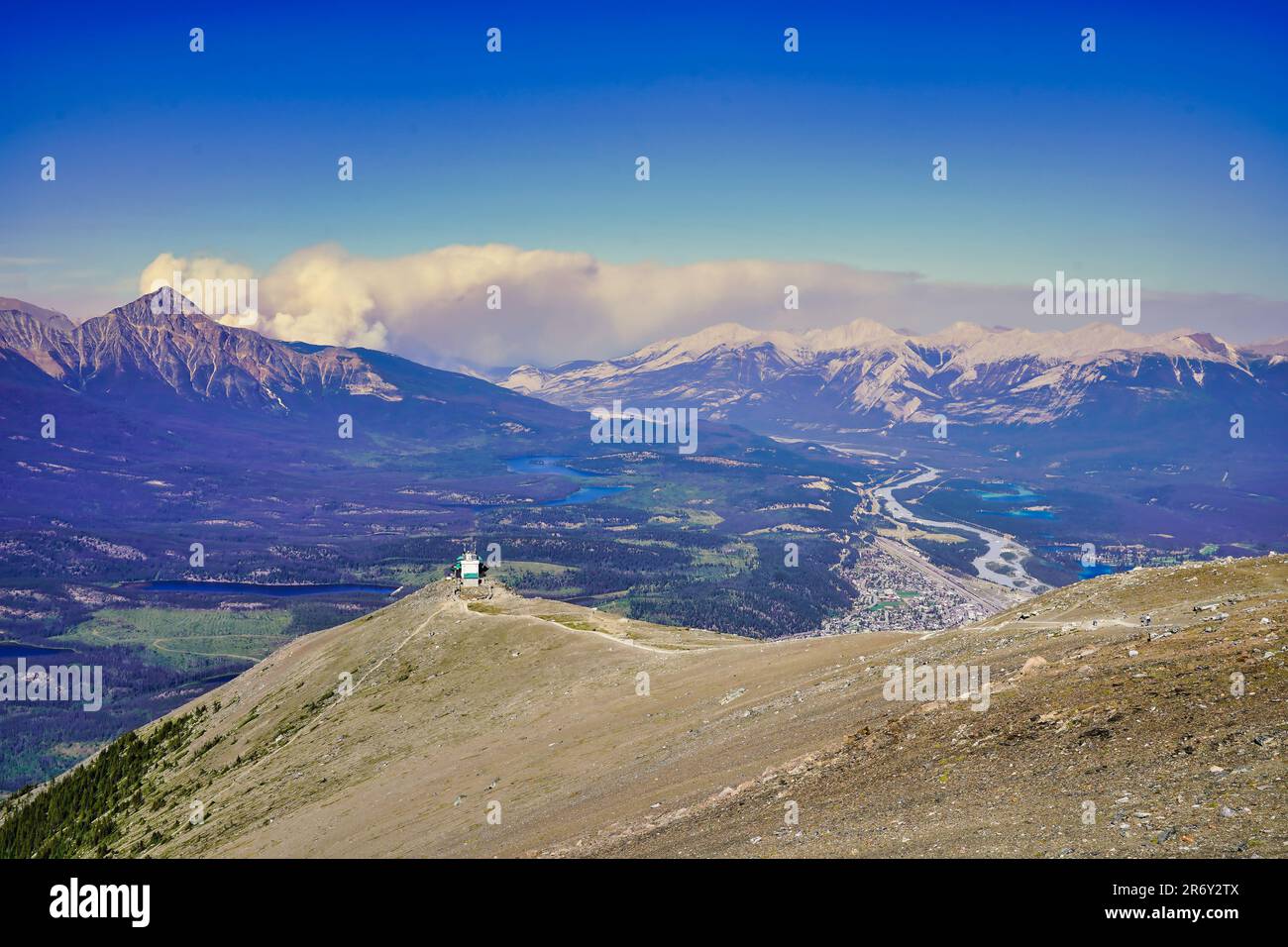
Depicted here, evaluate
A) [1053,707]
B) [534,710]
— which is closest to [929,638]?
[1053,707]

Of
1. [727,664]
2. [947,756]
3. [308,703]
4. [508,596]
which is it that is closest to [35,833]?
[308,703]

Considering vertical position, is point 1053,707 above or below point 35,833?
above

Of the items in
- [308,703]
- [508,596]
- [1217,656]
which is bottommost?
[308,703]

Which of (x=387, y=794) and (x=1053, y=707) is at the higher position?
(x=1053, y=707)

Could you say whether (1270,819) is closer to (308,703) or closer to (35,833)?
(308,703)
